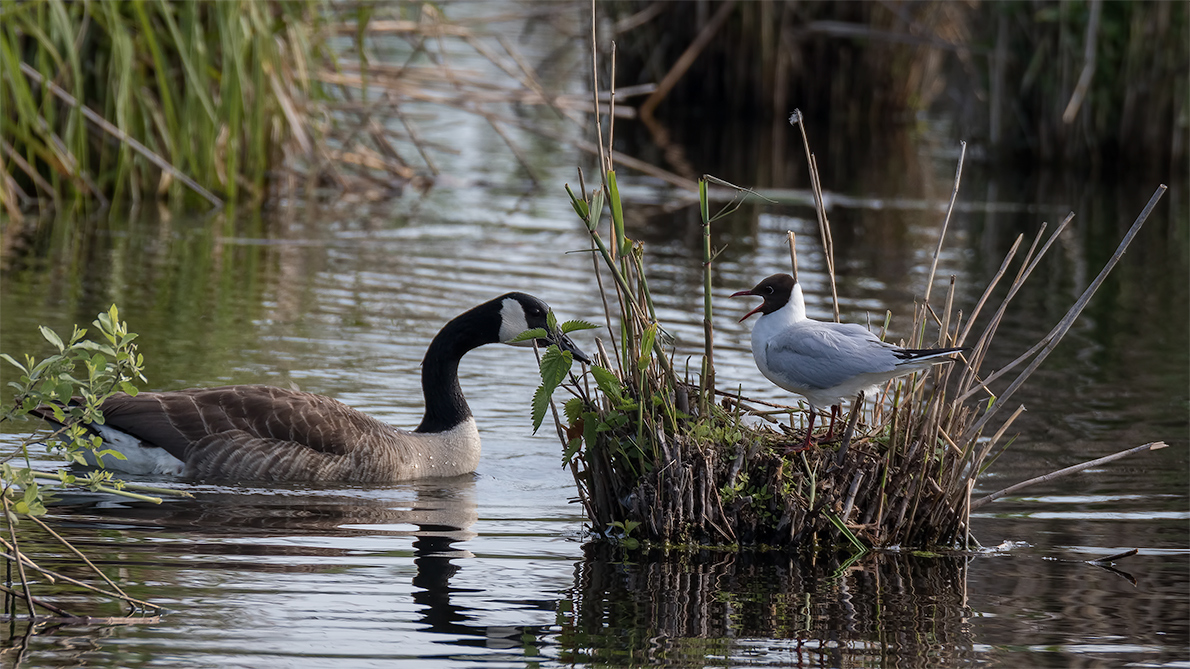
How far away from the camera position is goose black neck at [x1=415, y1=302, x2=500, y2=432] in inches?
332

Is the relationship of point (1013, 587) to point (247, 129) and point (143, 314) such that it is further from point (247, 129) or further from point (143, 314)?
point (247, 129)

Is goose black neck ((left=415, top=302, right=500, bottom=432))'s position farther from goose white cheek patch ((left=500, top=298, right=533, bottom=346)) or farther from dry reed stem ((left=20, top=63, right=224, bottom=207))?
dry reed stem ((left=20, top=63, right=224, bottom=207))

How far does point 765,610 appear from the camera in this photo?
5.83 metres

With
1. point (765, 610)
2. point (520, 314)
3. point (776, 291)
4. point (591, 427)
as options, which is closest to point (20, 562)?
point (591, 427)

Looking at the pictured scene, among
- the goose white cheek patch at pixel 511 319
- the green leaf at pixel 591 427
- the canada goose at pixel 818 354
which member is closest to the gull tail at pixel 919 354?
the canada goose at pixel 818 354

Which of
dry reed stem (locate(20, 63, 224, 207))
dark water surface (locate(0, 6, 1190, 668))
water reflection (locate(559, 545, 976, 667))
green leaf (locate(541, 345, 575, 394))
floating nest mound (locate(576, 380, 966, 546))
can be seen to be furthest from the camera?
dry reed stem (locate(20, 63, 224, 207))

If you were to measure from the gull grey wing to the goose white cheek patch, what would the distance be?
2.19m

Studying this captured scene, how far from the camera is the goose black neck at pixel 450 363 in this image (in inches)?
332

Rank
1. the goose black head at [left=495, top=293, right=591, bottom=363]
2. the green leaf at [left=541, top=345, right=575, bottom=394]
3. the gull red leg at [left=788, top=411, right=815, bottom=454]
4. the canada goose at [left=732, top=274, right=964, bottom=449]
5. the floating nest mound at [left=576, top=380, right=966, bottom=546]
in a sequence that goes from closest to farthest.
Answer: the canada goose at [left=732, top=274, right=964, bottom=449] < the green leaf at [left=541, top=345, right=575, bottom=394] < the gull red leg at [left=788, top=411, right=815, bottom=454] < the floating nest mound at [left=576, top=380, right=966, bottom=546] < the goose black head at [left=495, top=293, right=591, bottom=363]

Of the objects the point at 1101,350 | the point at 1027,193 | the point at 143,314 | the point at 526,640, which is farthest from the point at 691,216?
the point at 526,640

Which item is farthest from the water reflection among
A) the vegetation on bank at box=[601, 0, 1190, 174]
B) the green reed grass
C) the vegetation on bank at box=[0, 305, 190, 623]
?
the vegetation on bank at box=[601, 0, 1190, 174]

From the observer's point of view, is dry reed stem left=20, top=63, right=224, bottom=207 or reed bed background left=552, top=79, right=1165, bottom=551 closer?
reed bed background left=552, top=79, right=1165, bottom=551

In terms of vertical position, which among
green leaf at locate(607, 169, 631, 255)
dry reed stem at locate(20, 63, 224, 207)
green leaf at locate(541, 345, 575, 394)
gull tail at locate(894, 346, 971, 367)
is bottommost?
green leaf at locate(541, 345, 575, 394)

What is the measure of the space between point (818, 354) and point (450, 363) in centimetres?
290
